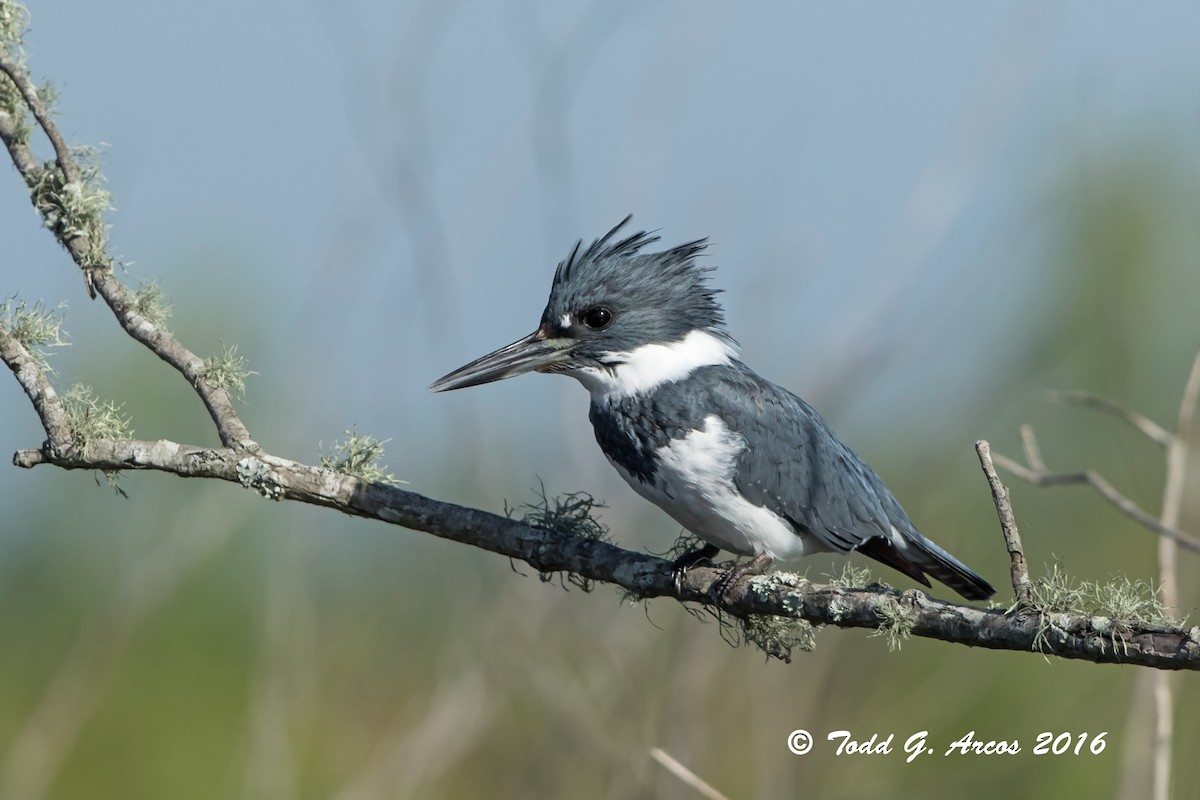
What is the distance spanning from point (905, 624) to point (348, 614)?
3.28 meters

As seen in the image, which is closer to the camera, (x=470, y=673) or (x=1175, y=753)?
(x=470, y=673)

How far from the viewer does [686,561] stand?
2.97 metres

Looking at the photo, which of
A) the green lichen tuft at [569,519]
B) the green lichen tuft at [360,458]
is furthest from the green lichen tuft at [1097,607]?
the green lichen tuft at [360,458]

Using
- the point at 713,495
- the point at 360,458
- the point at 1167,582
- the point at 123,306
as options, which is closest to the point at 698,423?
the point at 713,495

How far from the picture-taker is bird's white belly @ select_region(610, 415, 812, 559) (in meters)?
2.91

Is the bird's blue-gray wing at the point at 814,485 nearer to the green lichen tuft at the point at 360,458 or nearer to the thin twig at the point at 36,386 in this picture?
the green lichen tuft at the point at 360,458

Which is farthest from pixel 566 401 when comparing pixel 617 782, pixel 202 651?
pixel 202 651

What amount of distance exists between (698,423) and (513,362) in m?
0.54

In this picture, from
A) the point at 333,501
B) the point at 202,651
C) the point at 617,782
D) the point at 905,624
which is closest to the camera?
the point at 905,624

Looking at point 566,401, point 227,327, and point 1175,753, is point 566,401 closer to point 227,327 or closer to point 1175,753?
point 227,327

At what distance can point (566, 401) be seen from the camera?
12.4ft

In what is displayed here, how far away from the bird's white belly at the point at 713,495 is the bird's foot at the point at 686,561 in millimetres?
84

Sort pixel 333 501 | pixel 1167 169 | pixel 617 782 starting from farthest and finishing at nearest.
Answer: pixel 1167 169
pixel 617 782
pixel 333 501

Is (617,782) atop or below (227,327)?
below
